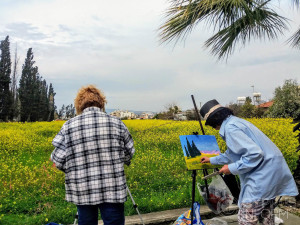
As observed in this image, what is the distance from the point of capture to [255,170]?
7.36ft

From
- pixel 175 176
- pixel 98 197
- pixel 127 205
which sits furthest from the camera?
pixel 175 176

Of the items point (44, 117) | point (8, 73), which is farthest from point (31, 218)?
point (44, 117)

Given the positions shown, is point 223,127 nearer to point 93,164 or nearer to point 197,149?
point 197,149

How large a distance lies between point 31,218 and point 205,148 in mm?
2514

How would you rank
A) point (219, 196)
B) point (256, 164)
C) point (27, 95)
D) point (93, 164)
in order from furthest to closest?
point (27, 95) < point (219, 196) < point (93, 164) < point (256, 164)

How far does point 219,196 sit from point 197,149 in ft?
1.84

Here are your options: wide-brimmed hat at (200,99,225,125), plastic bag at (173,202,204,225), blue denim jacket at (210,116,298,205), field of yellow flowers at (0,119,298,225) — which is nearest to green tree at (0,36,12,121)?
field of yellow flowers at (0,119,298,225)

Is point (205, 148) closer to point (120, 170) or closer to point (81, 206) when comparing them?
point (120, 170)

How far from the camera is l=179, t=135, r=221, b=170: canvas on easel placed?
2.96 meters

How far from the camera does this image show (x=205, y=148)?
3.09 m

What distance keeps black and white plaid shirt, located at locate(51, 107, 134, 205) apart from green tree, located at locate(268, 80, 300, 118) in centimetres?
1807

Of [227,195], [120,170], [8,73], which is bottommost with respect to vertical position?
[227,195]

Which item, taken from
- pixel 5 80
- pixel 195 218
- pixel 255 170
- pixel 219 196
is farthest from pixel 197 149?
pixel 5 80

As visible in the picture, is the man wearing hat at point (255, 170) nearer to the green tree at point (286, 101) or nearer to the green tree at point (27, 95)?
the green tree at point (286, 101)
